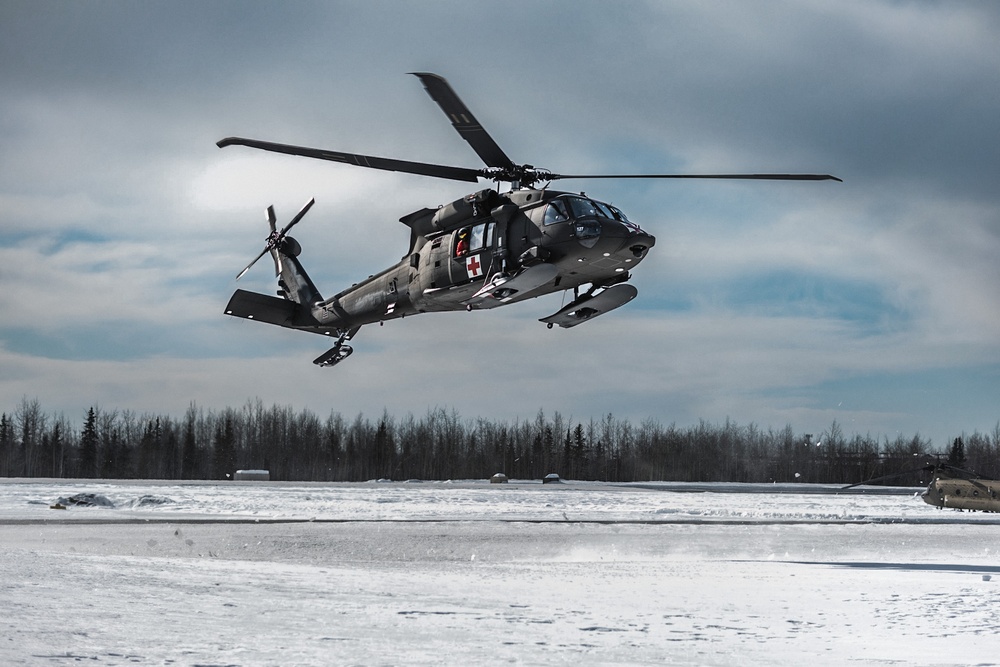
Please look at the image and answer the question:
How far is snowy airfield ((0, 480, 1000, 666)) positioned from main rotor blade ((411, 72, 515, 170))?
327 inches

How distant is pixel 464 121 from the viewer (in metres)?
18.7

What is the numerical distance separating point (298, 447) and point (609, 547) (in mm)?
102817

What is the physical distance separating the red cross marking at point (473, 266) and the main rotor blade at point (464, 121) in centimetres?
215

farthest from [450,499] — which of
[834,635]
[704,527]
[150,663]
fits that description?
[150,663]

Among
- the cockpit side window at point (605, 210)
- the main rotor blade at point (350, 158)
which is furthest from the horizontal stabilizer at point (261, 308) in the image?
the cockpit side window at point (605, 210)

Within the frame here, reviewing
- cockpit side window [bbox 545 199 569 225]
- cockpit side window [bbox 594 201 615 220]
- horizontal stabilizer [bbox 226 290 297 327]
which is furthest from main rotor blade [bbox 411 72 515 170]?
horizontal stabilizer [bbox 226 290 297 327]

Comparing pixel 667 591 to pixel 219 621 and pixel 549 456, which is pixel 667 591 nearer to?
pixel 219 621

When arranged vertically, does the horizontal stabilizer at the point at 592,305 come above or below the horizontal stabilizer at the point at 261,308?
below

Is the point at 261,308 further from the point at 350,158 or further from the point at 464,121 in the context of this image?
the point at 464,121

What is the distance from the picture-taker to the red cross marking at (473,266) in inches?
808

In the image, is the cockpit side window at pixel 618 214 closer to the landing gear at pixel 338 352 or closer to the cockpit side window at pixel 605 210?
the cockpit side window at pixel 605 210

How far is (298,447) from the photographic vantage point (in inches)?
4717

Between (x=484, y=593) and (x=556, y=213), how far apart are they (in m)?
9.43

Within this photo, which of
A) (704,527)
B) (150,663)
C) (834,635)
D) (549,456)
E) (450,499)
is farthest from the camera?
(549,456)
